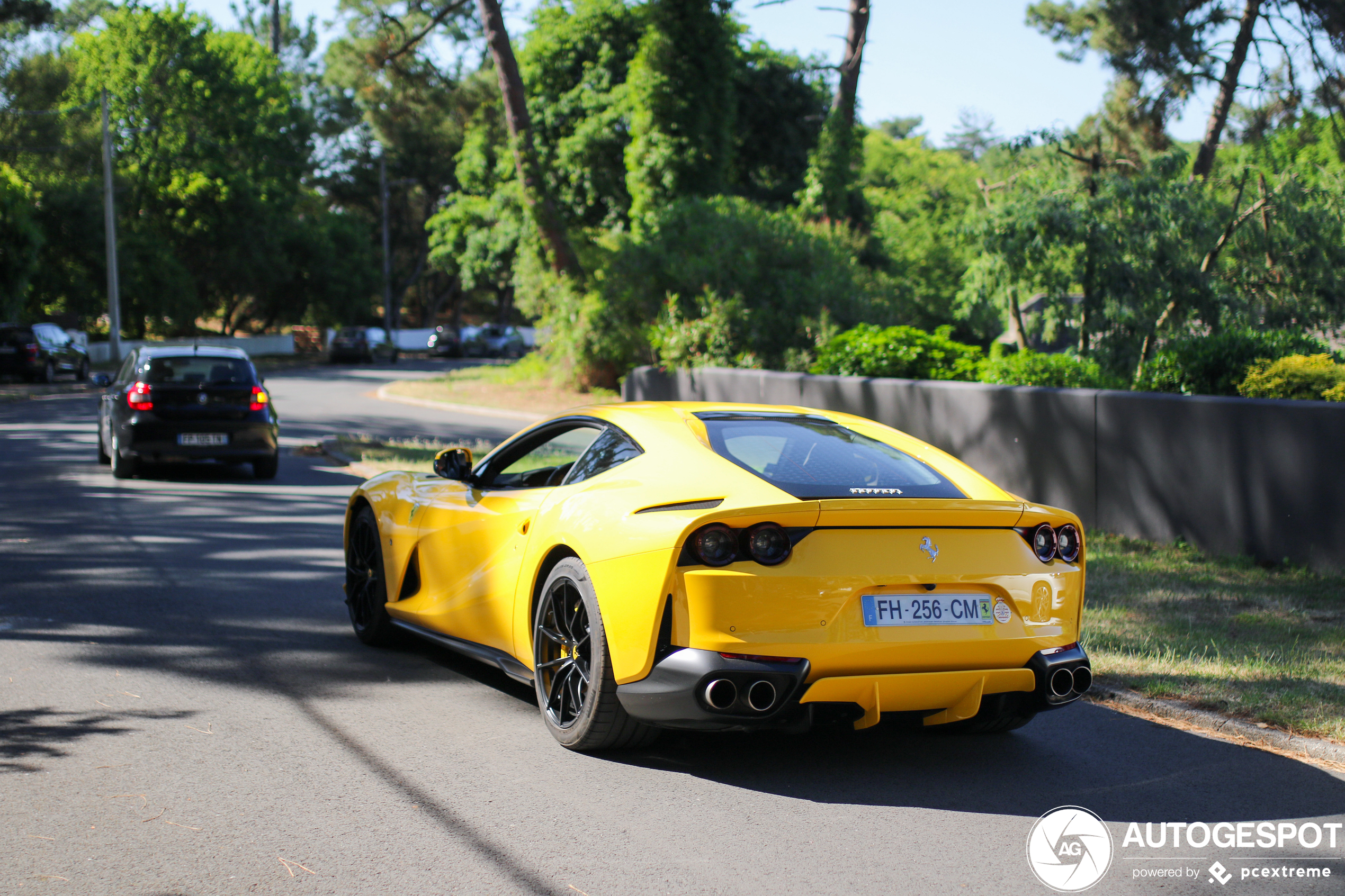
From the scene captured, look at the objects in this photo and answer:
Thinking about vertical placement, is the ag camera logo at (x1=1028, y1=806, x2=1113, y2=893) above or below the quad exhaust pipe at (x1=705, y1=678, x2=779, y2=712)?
below

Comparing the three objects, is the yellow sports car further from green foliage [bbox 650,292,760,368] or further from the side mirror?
green foliage [bbox 650,292,760,368]

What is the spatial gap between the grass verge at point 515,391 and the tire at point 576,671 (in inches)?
816

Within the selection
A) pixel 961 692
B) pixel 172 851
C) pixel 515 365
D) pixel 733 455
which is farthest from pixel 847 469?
pixel 515 365

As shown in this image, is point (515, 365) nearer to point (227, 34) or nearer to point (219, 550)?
point (219, 550)

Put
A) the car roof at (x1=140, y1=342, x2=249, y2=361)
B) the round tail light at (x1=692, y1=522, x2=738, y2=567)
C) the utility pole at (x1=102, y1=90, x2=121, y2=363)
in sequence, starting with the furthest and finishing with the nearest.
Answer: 1. the utility pole at (x1=102, y1=90, x2=121, y2=363)
2. the car roof at (x1=140, y1=342, x2=249, y2=361)
3. the round tail light at (x1=692, y1=522, x2=738, y2=567)

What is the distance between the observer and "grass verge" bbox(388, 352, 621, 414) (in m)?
27.9

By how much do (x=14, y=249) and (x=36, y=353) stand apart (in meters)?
6.55

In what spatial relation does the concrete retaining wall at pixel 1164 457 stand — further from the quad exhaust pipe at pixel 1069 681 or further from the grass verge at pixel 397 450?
the grass verge at pixel 397 450

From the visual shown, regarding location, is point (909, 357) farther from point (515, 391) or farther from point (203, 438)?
point (515, 391)

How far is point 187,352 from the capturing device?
15.1 m

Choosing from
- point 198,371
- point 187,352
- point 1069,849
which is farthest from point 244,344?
point 1069,849

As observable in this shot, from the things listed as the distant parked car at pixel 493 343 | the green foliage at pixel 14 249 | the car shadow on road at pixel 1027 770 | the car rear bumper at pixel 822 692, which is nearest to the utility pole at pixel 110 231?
the green foliage at pixel 14 249

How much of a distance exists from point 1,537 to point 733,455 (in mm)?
7672

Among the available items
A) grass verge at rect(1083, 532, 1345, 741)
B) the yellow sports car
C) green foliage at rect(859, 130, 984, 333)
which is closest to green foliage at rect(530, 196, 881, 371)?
green foliage at rect(859, 130, 984, 333)
